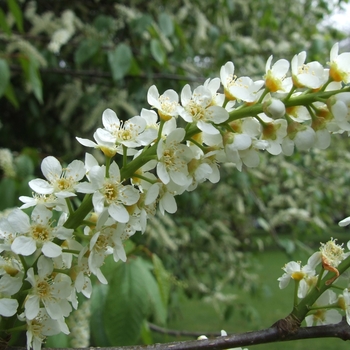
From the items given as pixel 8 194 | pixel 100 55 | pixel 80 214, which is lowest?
pixel 80 214

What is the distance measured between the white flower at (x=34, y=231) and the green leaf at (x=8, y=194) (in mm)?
1139

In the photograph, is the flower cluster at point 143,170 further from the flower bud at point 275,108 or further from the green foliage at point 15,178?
the green foliage at point 15,178

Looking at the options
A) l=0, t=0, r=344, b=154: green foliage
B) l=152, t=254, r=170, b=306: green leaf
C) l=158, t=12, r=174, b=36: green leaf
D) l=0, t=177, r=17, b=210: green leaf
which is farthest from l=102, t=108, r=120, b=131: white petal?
l=158, t=12, r=174, b=36: green leaf

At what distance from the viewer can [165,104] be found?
0.79 meters

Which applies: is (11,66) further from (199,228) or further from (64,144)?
(199,228)

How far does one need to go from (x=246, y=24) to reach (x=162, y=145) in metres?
4.73

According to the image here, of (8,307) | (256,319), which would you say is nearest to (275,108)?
(8,307)

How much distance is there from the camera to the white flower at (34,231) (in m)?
0.69

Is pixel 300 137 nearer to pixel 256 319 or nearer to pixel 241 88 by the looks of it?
pixel 241 88

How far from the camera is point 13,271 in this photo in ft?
2.40

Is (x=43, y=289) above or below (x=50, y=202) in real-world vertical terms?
below

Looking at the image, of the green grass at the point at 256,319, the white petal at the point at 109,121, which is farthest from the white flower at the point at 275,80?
the green grass at the point at 256,319

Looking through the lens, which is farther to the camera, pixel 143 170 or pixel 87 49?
pixel 87 49

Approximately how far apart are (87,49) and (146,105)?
0.75 meters
